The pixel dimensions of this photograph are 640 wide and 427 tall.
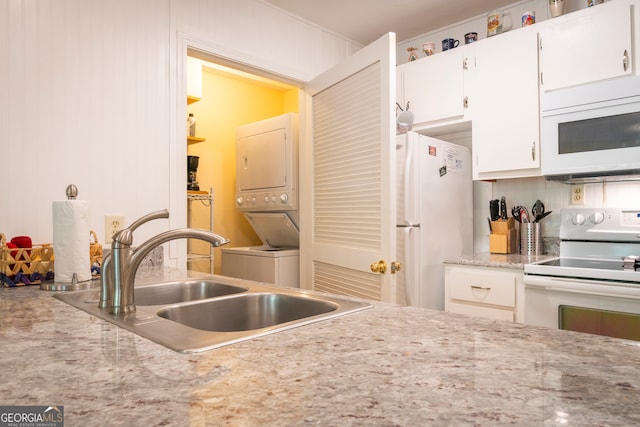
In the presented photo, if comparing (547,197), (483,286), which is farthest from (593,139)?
(483,286)

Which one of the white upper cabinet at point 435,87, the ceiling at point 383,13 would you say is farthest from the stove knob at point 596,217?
the ceiling at point 383,13

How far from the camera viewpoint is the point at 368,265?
2.15 meters

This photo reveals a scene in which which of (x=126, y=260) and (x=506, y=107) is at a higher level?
(x=506, y=107)

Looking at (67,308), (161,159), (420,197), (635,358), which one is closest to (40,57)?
Answer: (161,159)

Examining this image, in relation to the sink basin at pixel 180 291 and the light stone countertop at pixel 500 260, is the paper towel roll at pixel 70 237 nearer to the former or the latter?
Answer: the sink basin at pixel 180 291

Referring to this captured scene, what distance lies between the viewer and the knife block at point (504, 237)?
261 cm

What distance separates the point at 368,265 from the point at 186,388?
1665 millimetres

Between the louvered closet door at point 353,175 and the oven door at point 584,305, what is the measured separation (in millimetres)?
696

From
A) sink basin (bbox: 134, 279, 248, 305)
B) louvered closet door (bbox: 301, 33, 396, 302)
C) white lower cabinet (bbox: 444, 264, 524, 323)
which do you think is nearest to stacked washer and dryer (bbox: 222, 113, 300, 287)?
louvered closet door (bbox: 301, 33, 396, 302)

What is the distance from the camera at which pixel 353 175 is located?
2.29m

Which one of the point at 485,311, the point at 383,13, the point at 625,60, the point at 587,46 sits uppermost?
the point at 383,13

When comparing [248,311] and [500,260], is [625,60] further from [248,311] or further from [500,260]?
[248,311]

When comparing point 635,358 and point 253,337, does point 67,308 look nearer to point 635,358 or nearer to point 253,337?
point 253,337

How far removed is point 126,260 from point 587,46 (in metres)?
2.38
